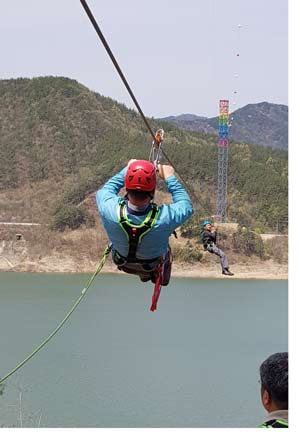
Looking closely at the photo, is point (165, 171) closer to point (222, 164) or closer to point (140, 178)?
point (140, 178)

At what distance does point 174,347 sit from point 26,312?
554cm

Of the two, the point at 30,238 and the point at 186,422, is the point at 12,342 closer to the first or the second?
the point at 186,422

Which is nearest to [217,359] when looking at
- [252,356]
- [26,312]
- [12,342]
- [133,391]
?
[252,356]

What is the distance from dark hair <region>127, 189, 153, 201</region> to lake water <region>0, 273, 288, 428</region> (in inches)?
335

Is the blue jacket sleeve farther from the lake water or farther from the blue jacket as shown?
the lake water

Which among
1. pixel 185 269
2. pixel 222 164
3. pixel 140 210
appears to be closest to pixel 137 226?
pixel 140 210

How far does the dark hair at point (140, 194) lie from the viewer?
8.05ft

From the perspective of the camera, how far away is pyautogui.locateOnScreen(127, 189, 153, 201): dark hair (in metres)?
2.45

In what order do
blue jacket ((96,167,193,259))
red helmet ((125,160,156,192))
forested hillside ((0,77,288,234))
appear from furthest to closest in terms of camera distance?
1. forested hillside ((0,77,288,234))
2. blue jacket ((96,167,193,259))
3. red helmet ((125,160,156,192))

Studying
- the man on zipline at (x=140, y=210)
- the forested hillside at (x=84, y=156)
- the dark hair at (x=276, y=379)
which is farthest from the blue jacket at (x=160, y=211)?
the forested hillside at (x=84, y=156)

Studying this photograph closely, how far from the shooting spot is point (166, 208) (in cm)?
254

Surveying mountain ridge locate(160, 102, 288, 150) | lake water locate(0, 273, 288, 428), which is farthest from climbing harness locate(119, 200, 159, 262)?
mountain ridge locate(160, 102, 288, 150)

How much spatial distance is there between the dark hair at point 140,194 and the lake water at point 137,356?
335 inches

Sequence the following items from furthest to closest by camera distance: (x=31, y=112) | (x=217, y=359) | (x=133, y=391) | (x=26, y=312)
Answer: (x=31, y=112) < (x=26, y=312) < (x=217, y=359) < (x=133, y=391)
